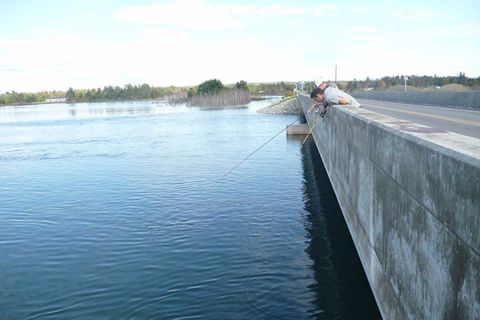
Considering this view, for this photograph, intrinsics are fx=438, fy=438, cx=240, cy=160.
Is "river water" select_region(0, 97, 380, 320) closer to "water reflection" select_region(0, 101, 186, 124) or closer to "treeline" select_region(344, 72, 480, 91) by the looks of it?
"water reflection" select_region(0, 101, 186, 124)

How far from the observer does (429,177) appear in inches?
154

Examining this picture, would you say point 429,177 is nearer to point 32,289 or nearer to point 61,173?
point 32,289

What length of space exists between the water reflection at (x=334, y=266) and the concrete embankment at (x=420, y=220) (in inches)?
50.8

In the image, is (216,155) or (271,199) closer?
(271,199)

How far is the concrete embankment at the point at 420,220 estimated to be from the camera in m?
3.13

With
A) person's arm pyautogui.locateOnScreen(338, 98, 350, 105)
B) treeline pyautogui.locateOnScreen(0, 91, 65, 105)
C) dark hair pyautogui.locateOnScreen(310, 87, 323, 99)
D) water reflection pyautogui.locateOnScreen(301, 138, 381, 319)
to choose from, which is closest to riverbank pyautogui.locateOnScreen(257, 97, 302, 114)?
water reflection pyautogui.locateOnScreen(301, 138, 381, 319)

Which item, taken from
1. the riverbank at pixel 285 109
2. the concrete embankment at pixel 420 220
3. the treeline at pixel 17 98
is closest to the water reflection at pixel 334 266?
the concrete embankment at pixel 420 220

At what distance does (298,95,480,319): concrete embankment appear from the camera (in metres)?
3.13

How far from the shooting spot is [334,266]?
34.5 feet

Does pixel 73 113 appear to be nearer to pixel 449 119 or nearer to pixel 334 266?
pixel 449 119

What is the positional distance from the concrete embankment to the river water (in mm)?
2443

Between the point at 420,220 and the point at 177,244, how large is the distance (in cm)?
870

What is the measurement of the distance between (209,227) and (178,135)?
90.0 feet

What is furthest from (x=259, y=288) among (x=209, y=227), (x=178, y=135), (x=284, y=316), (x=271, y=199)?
(x=178, y=135)
